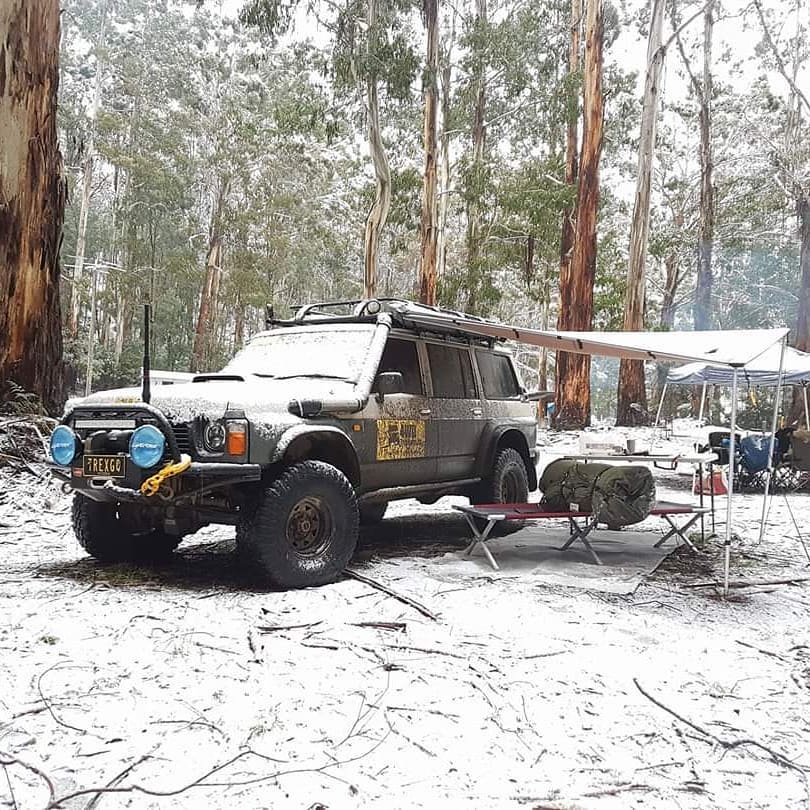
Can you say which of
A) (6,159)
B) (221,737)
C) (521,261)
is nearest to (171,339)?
(521,261)

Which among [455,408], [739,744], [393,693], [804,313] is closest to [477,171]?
[804,313]

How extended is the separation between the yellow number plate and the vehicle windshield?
151 centimetres

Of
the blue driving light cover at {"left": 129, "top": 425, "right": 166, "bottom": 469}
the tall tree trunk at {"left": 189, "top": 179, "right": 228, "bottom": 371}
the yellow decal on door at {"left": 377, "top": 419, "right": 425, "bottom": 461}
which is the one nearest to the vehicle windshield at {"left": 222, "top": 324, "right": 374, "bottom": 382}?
the yellow decal on door at {"left": 377, "top": 419, "right": 425, "bottom": 461}

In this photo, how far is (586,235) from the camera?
18.2 m

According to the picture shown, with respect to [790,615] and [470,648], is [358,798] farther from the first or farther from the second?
[790,615]

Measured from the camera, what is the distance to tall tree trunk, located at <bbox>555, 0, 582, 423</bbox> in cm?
1897

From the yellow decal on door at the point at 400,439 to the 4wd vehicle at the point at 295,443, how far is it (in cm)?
1

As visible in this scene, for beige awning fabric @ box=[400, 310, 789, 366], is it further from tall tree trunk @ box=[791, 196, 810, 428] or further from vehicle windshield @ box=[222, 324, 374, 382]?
tall tree trunk @ box=[791, 196, 810, 428]

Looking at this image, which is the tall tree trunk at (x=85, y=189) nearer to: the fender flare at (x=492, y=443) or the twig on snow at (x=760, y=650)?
the fender flare at (x=492, y=443)

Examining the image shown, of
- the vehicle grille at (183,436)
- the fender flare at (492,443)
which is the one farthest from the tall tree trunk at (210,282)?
the vehicle grille at (183,436)

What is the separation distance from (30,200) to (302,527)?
5.20 meters

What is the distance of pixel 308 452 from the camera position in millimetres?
5258

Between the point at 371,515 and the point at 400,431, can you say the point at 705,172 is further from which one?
the point at 400,431

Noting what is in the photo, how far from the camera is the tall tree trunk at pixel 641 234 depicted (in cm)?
1877
